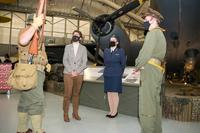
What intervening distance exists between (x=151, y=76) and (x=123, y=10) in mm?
5317

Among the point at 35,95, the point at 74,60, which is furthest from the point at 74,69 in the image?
the point at 35,95

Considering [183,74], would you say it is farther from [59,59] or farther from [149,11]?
[59,59]

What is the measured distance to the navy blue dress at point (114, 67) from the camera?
5.80 m

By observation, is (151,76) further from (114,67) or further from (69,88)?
(114,67)

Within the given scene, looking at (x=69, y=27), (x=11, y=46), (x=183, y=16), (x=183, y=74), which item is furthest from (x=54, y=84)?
(x=69, y=27)

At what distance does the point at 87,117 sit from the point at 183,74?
291 centimetres

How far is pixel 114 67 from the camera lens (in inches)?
230

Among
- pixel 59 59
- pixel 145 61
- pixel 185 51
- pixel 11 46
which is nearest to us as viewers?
pixel 145 61

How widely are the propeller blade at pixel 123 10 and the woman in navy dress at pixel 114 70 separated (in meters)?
2.58

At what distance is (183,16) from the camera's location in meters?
6.66

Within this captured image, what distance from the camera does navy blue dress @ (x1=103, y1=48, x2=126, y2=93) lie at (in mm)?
5805

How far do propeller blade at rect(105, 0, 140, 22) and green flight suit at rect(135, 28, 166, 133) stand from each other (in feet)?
16.0

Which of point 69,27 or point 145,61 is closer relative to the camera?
point 145,61

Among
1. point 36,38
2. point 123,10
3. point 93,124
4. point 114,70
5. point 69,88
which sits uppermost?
point 123,10
